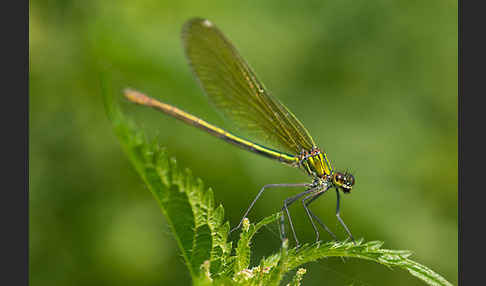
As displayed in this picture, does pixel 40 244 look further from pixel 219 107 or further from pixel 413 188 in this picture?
pixel 413 188

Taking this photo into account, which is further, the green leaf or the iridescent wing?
the iridescent wing

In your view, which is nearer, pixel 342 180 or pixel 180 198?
pixel 180 198

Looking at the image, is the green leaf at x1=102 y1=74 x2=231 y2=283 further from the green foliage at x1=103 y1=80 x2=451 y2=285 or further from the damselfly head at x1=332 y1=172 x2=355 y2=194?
the damselfly head at x1=332 y1=172 x2=355 y2=194

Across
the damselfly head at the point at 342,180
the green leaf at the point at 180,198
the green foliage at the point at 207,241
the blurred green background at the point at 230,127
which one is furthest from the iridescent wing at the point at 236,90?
the green leaf at the point at 180,198

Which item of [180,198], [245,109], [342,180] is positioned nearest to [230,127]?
[245,109]

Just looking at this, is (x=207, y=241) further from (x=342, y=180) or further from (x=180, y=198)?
(x=342, y=180)

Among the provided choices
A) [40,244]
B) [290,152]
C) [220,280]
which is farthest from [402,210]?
[40,244]

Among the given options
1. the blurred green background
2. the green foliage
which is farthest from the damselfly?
the green foliage
